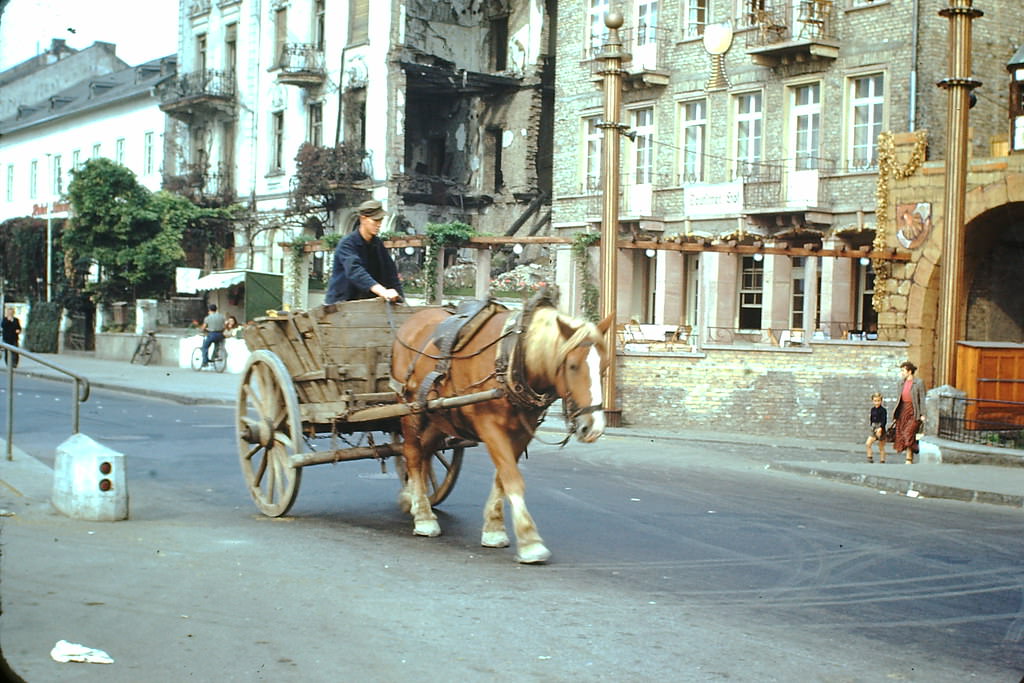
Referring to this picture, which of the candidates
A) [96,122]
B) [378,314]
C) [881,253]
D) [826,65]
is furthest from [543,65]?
[378,314]

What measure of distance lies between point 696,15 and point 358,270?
1132 inches

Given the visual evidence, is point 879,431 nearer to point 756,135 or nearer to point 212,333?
point 756,135

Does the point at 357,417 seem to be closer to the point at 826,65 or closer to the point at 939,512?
the point at 939,512

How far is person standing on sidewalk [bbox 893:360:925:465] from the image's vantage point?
64.2 feet

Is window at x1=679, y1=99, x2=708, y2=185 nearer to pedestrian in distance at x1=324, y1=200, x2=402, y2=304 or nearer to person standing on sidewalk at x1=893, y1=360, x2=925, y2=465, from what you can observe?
person standing on sidewalk at x1=893, y1=360, x2=925, y2=465

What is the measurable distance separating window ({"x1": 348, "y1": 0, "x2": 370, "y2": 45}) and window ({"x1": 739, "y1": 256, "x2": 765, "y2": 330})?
676 inches

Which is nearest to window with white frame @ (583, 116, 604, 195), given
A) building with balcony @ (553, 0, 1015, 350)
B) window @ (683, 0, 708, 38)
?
building with balcony @ (553, 0, 1015, 350)

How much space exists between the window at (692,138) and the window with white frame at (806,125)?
10.2 ft

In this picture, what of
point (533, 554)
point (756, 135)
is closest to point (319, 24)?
point (756, 135)

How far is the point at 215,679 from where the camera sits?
6.08 meters

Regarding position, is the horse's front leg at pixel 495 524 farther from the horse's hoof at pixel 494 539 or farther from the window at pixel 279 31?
the window at pixel 279 31

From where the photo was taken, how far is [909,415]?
1962cm

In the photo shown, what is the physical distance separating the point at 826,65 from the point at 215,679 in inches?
1211

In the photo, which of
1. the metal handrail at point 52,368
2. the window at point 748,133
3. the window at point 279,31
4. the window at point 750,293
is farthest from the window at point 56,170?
the metal handrail at point 52,368
